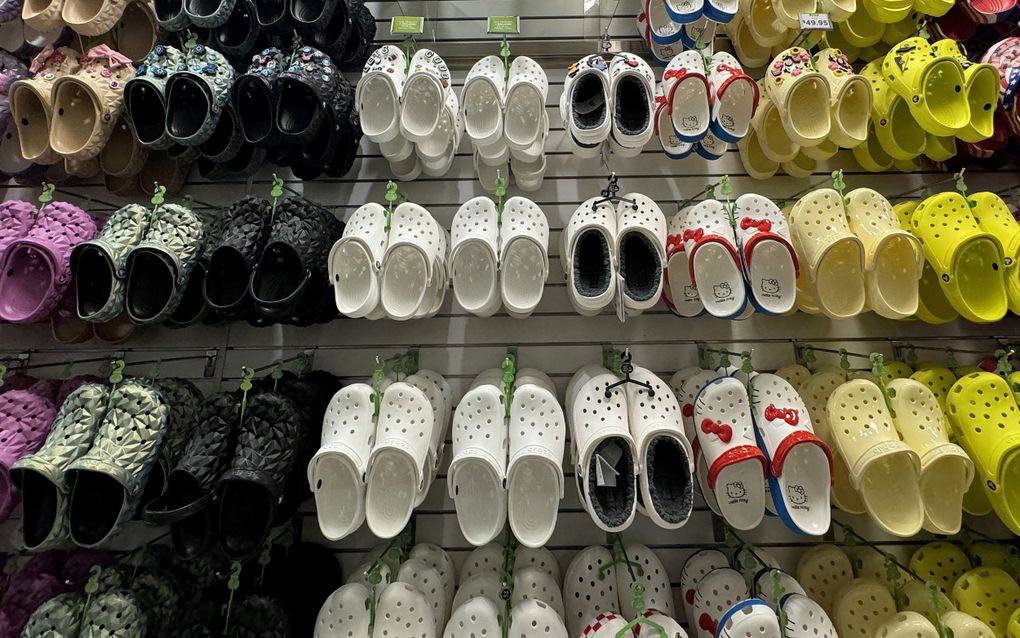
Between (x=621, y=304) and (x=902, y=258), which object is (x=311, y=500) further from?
(x=902, y=258)

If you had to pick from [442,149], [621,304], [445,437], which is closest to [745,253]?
[621,304]

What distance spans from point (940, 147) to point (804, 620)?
6.72 ft

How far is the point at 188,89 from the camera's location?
214 centimetres

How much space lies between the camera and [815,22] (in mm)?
2098

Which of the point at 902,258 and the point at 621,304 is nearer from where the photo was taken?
the point at 621,304

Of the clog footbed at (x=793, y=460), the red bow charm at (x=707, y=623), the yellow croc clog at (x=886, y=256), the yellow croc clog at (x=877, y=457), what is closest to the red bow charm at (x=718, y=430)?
the clog footbed at (x=793, y=460)

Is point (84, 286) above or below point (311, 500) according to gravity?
above

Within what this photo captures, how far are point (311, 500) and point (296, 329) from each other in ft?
2.49

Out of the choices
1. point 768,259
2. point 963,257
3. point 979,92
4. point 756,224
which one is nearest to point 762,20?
point 979,92

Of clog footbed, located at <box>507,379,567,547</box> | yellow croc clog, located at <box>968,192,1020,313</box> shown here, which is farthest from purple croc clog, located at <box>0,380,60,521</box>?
yellow croc clog, located at <box>968,192,1020,313</box>

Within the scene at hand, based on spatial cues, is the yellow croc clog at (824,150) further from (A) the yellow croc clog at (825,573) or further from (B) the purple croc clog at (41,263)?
(B) the purple croc clog at (41,263)

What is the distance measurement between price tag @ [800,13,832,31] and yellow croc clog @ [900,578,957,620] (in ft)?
7.18

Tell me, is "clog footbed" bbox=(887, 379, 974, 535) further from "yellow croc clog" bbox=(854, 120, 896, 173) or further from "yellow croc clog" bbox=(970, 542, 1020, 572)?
"yellow croc clog" bbox=(854, 120, 896, 173)

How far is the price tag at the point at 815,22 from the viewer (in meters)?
2.08
